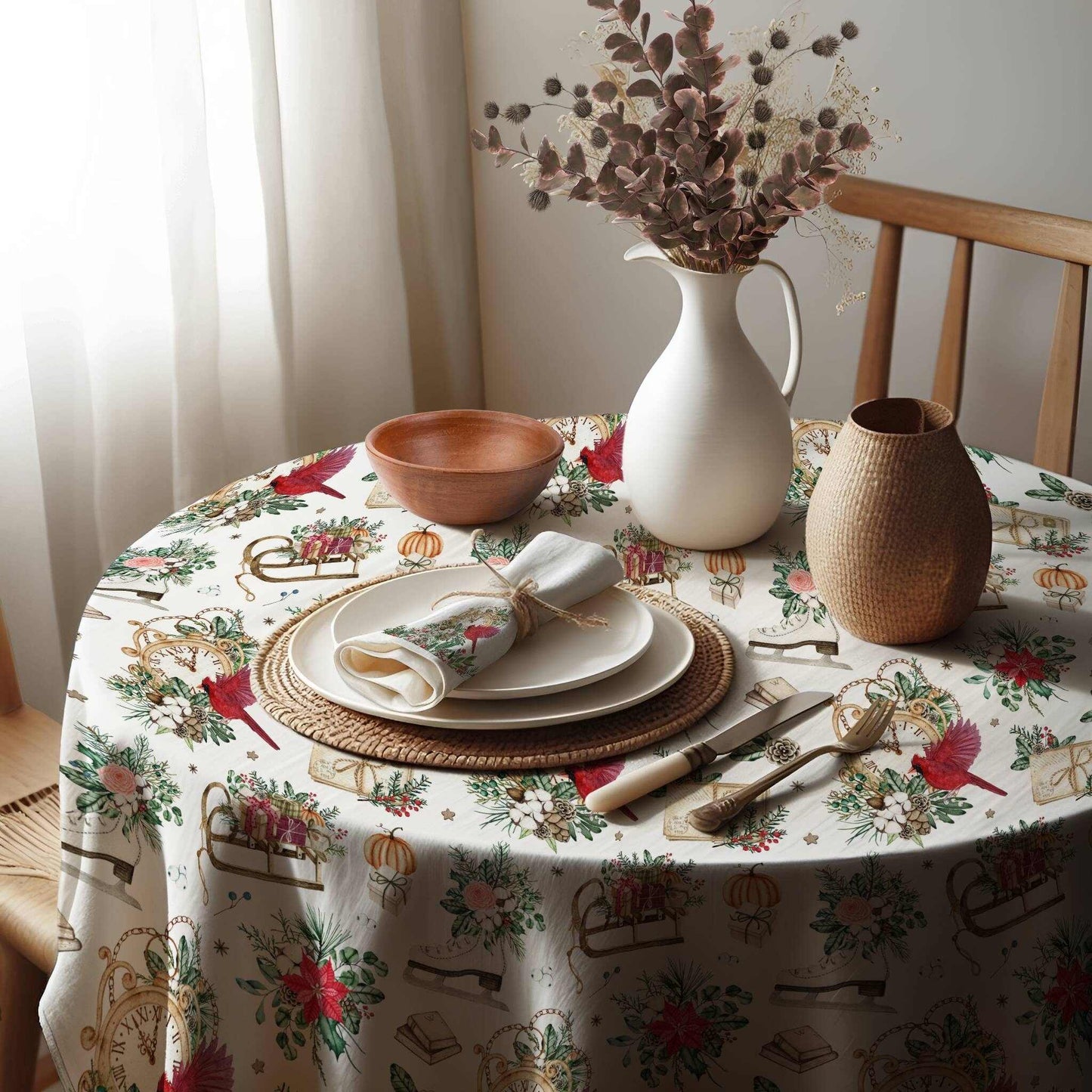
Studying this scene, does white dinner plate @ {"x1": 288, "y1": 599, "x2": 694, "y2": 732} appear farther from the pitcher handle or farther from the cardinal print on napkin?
the pitcher handle

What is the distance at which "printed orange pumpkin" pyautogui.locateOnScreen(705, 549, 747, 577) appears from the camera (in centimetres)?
115

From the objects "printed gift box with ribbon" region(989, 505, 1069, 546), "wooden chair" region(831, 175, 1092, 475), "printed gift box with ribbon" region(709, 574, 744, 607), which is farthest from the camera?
"wooden chair" region(831, 175, 1092, 475)

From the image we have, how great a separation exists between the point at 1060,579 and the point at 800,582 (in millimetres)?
236

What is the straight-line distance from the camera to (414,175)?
90.4 inches

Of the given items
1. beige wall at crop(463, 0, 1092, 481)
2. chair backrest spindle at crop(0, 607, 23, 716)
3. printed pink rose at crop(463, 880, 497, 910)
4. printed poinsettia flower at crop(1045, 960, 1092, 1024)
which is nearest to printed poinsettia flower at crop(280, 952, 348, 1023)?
printed pink rose at crop(463, 880, 497, 910)

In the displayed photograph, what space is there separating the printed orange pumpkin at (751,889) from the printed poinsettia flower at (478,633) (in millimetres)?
263

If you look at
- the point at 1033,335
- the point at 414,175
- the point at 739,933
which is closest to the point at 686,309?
the point at 739,933

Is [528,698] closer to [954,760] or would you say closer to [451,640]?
[451,640]

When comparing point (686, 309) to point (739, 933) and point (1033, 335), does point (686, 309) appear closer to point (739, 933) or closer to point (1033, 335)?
point (739, 933)

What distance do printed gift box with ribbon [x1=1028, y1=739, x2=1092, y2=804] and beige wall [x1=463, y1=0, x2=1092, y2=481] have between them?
1.15 meters

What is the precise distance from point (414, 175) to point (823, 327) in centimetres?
82

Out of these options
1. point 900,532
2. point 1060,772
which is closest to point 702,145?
point 900,532

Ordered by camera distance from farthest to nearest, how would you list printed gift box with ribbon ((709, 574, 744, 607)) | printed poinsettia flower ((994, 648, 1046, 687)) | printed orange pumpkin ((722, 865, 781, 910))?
printed gift box with ribbon ((709, 574, 744, 607)) → printed poinsettia flower ((994, 648, 1046, 687)) → printed orange pumpkin ((722, 865, 781, 910))

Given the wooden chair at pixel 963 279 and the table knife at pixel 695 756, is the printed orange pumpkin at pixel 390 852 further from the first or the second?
the wooden chair at pixel 963 279
